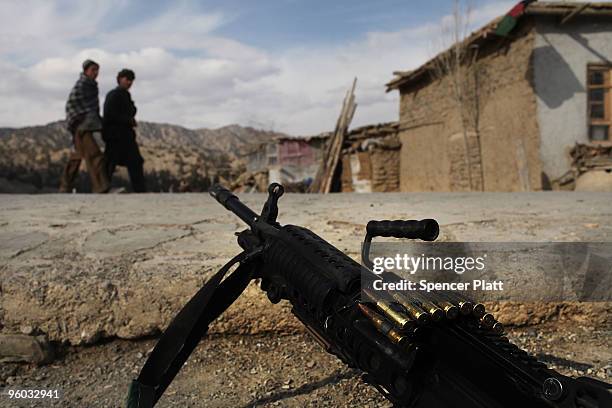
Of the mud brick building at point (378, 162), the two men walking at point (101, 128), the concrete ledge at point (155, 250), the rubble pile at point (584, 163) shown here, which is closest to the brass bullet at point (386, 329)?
the concrete ledge at point (155, 250)

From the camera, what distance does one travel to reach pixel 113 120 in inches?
238

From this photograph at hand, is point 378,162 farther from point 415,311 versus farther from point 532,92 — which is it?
point 415,311

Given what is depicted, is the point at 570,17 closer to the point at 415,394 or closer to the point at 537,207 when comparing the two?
the point at 537,207

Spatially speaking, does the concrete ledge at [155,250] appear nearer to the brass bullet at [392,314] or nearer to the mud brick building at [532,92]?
the brass bullet at [392,314]

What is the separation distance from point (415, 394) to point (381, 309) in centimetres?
16

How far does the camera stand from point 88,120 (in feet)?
19.1

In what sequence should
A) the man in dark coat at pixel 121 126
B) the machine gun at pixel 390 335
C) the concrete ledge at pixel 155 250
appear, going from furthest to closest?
1. the man in dark coat at pixel 121 126
2. the concrete ledge at pixel 155 250
3. the machine gun at pixel 390 335

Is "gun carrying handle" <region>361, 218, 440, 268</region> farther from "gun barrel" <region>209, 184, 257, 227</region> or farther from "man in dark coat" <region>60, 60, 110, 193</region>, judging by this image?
"man in dark coat" <region>60, 60, 110, 193</region>

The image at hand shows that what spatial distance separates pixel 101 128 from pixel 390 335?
5.84 m

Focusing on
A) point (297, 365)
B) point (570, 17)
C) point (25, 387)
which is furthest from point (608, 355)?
point (570, 17)

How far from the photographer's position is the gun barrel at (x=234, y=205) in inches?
58.8

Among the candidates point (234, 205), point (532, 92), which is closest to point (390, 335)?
point (234, 205)

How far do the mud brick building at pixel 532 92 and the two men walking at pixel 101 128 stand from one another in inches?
269

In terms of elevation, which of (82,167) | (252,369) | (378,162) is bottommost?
(252,369)
